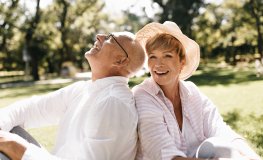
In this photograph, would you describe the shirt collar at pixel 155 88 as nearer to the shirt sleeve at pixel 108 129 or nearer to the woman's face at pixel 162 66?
the woman's face at pixel 162 66

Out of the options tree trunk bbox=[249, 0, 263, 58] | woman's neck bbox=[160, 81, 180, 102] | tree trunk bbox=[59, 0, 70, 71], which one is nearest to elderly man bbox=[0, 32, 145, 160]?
woman's neck bbox=[160, 81, 180, 102]

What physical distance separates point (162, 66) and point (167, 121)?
496 millimetres

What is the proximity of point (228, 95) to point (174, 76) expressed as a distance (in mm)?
11532

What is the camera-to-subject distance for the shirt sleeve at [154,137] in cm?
303

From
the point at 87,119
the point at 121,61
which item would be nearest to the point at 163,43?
the point at 121,61

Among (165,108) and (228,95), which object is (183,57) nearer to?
(165,108)

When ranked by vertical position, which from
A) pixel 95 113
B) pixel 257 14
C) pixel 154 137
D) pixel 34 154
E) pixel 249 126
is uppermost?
pixel 95 113

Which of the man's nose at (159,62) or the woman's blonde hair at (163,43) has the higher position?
the woman's blonde hair at (163,43)

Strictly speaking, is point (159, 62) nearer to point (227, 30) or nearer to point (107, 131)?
point (107, 131)

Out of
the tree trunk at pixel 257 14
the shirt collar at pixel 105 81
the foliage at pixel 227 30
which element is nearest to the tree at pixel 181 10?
the tree trunk at pixel 257 14

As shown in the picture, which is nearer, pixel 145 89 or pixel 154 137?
pixel 154 137

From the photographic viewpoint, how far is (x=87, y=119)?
2.94m

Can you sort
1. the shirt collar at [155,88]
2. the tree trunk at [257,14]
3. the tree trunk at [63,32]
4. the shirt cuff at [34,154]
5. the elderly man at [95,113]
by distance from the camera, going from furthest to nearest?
the tree trunk at [257,14] < the tree trunk at [63,32] < the shirt collar at [155,88] < the elderly man at [95,113] < the shirt cuff at [34,154]

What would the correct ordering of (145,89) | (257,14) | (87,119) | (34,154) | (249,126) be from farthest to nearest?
1. (257,14)
2. (249,126)
3. (145,89)
4. (87,119)
5. (34,154)
